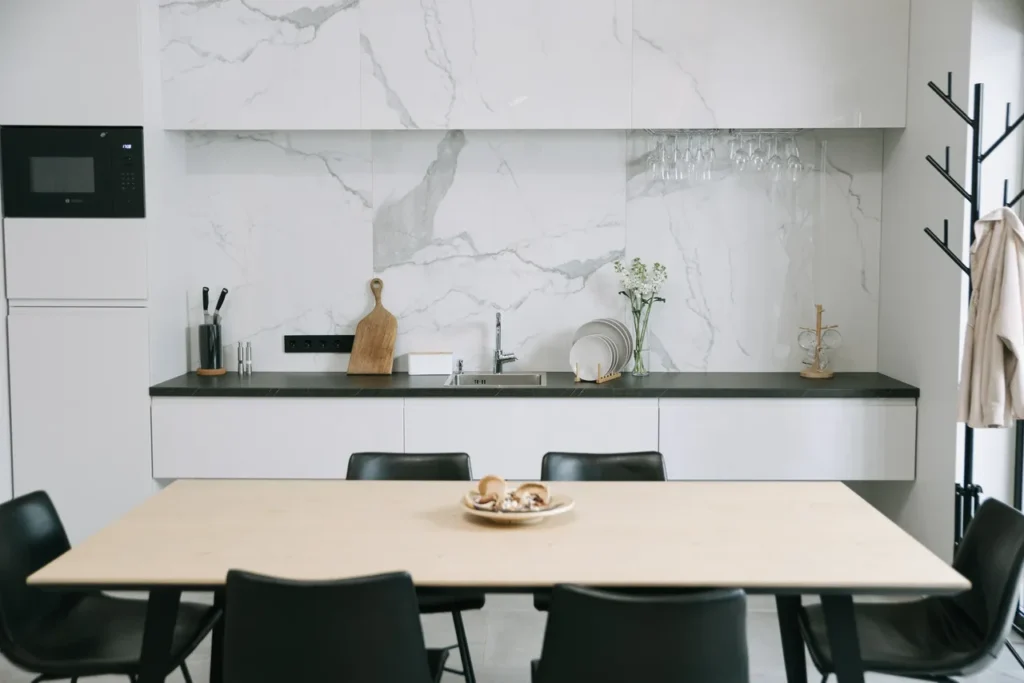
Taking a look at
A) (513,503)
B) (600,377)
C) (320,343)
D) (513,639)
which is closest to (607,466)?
(513,503)

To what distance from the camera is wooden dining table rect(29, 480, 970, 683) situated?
2.17 metres

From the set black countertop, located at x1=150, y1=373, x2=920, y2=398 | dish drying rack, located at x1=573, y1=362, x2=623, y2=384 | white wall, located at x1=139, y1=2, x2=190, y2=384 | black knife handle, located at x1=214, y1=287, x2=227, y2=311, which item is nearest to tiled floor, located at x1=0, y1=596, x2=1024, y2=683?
black countertop, located at x1=150, y1=373, x2=920, y2=398

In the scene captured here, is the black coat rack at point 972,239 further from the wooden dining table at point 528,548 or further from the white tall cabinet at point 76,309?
the white tall cabinet at point 76,309

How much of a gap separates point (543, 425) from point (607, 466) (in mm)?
940

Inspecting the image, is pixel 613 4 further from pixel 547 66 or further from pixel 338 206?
pixel 338 206

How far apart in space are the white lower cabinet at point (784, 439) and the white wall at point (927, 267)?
0.53 feet

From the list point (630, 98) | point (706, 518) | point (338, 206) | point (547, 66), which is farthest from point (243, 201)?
point (706, 518)

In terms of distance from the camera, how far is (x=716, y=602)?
6.48 ft

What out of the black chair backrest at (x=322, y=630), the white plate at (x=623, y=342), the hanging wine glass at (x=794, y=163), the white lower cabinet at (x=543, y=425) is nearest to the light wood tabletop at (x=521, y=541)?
the black chair backrest at (x=322, y=630)

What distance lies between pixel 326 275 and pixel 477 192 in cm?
83

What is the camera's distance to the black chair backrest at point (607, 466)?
3.34 meters

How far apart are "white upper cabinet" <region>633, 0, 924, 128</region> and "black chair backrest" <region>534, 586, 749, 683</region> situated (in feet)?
9.34

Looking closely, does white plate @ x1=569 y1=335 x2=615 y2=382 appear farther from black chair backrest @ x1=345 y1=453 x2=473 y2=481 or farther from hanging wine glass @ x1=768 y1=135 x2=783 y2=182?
black chair backrest @ x1=345 y1=453 x2=473 y2=481

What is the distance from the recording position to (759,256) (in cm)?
480
